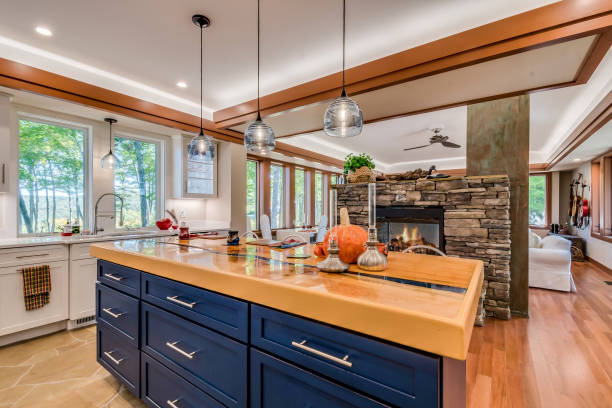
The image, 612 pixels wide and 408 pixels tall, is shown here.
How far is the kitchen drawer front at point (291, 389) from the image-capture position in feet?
2.94

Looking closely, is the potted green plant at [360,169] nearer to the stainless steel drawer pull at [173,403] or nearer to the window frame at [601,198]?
the stainless steel drawer pull at [173,403]

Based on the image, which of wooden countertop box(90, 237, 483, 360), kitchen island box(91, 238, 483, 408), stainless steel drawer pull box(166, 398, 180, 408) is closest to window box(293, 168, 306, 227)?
kitchen island box(91, 238, 483, 408)

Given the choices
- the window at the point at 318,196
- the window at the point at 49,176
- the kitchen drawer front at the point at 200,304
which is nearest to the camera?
the kitchen drawer front at the point at 200,304

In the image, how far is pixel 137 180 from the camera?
4.32 m

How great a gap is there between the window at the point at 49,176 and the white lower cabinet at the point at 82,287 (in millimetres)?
837

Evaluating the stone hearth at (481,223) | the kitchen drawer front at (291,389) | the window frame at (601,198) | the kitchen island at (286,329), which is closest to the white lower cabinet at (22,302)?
the kitchen island at (286,329)

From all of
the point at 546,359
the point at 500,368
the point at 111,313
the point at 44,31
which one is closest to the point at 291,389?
the point at 111,313

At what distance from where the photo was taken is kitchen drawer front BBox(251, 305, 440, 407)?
768mm

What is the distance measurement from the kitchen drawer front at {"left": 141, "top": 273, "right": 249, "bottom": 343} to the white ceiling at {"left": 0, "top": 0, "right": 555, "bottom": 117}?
6.89 feet

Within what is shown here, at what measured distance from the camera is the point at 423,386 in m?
0.76

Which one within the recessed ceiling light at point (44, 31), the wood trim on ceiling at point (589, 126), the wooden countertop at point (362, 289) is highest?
the recessed ceiling light at point (44, 31)

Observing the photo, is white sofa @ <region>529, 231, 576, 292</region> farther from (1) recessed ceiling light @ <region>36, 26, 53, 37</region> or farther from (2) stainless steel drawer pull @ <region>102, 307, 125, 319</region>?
(1) recessed ceiling light @ <region>36, 26, 53, 37</region>

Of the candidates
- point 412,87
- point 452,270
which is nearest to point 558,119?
point 412,87

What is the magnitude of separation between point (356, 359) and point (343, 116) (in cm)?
157
